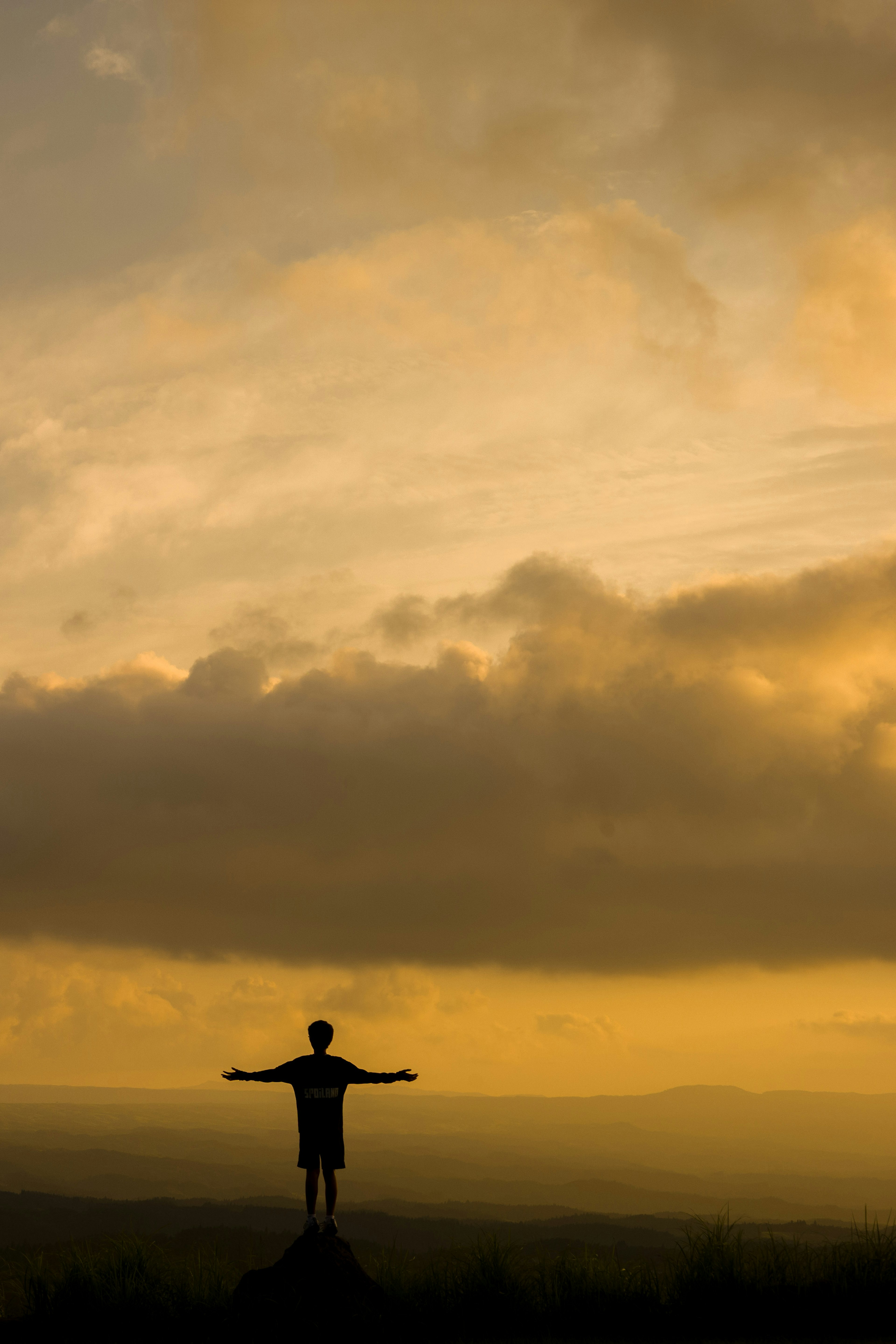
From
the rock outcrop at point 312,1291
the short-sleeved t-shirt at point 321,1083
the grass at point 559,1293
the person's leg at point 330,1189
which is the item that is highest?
the short-sleeved t-shirt at point 321,1083

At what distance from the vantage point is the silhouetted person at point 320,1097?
15.1m

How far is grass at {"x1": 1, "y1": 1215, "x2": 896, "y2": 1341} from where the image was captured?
50.8 ft

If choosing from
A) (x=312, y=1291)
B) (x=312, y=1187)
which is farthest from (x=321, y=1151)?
(x=312, y=1291)

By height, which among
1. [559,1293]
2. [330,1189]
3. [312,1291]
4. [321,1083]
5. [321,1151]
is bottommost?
[559,1293]

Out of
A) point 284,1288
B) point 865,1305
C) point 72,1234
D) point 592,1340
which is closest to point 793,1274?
point 865,1305

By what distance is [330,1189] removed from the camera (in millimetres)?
15367

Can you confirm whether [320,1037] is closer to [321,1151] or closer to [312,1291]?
[321,1151]

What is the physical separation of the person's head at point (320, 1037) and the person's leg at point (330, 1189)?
57.9 inches

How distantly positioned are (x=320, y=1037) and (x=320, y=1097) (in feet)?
2.47

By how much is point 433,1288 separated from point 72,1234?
94143 millimetres

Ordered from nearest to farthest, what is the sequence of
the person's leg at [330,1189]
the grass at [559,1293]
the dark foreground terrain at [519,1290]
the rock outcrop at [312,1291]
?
1. the rock outcrop at [312,1291]
2. the person's leg at [330,1189]
3. the dark foreground terrain at [519,1290]
4. the grass at [559,1293]

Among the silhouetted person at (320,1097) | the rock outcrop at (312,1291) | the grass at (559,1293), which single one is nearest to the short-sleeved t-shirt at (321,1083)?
the silhouetted person at (320,1097)

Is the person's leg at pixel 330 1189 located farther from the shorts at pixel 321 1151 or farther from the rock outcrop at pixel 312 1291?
the rock outcrop at pixel 312 1291

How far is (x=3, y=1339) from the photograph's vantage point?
15.2 m
